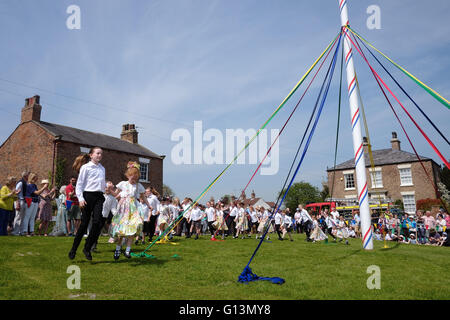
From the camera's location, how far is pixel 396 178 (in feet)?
104

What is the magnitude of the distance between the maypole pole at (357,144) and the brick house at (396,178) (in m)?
23.1

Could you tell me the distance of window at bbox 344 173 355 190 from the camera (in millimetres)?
33812

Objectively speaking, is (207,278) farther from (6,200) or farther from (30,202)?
(30,202)

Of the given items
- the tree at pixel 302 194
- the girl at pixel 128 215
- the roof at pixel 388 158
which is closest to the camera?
the girl at pixel 128 215

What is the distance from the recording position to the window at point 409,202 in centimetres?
3025

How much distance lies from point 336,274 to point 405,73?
3917mm

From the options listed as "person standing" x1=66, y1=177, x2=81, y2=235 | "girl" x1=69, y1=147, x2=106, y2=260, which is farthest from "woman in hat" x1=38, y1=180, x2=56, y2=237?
"girl" x1=69, y1=147, x2=106, y2=260

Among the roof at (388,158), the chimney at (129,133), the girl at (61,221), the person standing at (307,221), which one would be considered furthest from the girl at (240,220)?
the roof at (388,158)

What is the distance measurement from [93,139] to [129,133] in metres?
5.75

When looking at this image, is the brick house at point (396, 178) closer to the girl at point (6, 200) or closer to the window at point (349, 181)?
the window at point (349, 181)

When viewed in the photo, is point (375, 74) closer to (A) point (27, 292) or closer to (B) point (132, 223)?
(B) point (132, 223)

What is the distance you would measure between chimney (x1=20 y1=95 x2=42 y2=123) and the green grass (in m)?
20.3

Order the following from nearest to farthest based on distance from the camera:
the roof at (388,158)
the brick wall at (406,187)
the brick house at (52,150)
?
the brick house at (52,150), the brick wall at (406,187), the roof at (388,158)
